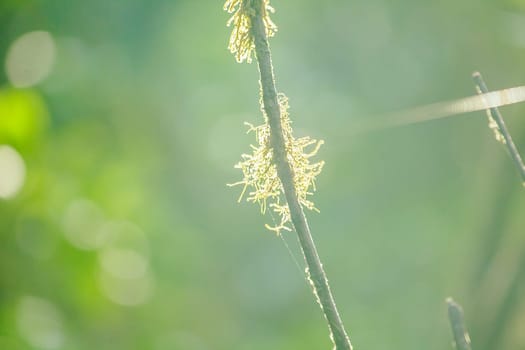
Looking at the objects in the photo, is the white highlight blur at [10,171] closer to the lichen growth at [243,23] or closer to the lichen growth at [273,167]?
the lichen growth at [273,167]

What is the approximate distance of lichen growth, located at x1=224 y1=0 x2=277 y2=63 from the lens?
2.64 ft

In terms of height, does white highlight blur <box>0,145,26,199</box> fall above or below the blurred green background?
below

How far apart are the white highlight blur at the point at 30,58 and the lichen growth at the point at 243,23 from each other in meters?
6.19

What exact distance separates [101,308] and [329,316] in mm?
5025

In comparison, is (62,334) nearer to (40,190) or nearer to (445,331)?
(40,190)

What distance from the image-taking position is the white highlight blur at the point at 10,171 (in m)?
4.79

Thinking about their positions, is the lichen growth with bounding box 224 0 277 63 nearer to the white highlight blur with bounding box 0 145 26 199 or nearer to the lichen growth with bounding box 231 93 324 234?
the lichen growth with bounding box 231 93 324 234

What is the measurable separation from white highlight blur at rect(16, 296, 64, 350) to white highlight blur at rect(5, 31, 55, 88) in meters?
2.55

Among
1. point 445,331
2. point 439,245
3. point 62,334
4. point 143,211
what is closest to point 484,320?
point 445,331

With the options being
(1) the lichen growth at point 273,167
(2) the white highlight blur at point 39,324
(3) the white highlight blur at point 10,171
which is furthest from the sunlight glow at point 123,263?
(1) the lichen growth at point 273,167

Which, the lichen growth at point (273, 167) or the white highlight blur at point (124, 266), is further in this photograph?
the white highlight blur at point (124, 266)

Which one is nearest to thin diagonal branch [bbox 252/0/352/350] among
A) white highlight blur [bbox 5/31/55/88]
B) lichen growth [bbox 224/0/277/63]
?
lichen growth [bbox 224/0/277/63]

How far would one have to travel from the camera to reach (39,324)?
15.7 ft

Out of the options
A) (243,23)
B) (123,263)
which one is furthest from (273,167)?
(123,263)
